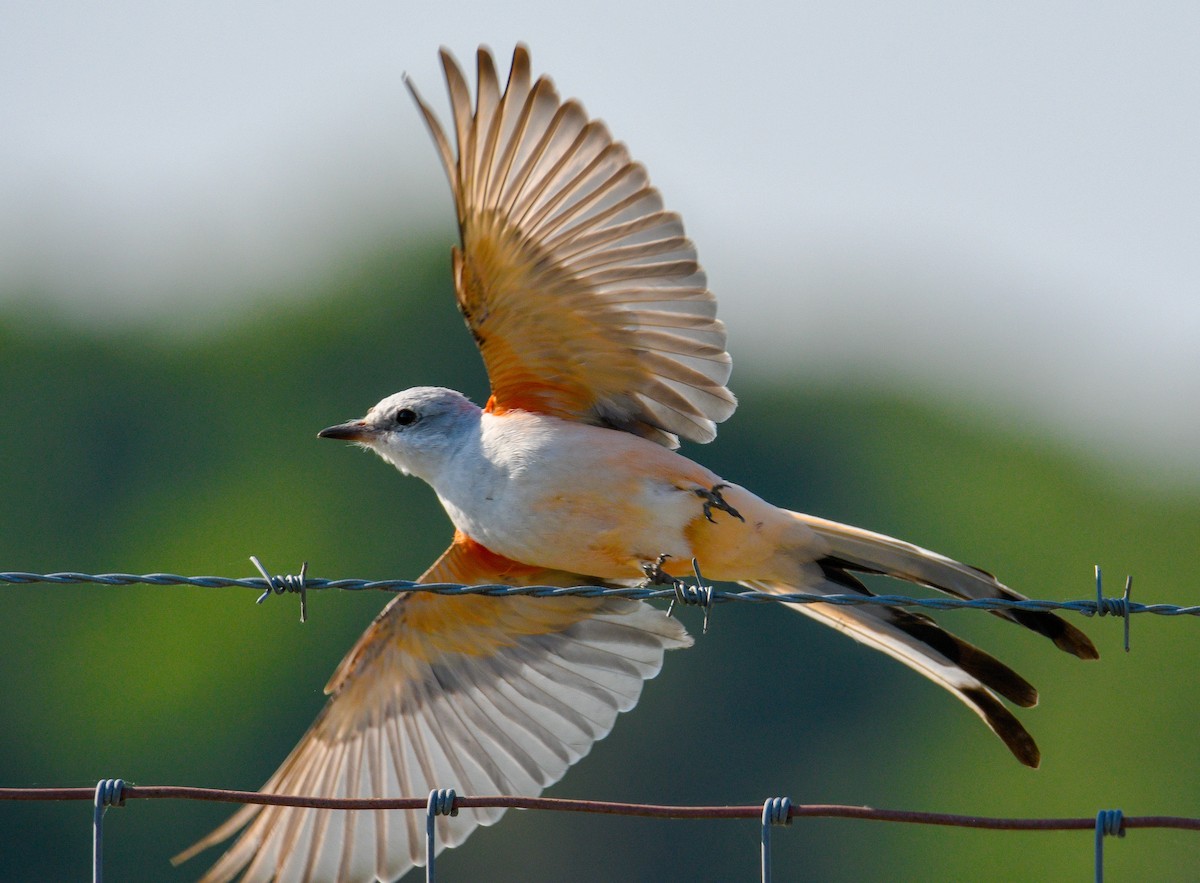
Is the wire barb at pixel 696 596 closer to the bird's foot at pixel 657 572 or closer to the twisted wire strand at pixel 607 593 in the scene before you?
the twisted wire strand at pixel 607 593

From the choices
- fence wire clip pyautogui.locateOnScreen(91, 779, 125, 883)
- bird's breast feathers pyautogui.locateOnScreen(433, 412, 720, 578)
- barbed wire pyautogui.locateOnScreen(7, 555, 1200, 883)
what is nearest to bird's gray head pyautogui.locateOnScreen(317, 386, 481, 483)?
bird's breast feathers pyautogui.locateOnScreen(433, 412, 720, 578)

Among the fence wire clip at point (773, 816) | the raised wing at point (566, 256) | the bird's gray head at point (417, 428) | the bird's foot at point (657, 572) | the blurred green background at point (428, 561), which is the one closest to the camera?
the fence wire clip at point (773, 816)

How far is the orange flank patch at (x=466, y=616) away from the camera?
20.7 feet

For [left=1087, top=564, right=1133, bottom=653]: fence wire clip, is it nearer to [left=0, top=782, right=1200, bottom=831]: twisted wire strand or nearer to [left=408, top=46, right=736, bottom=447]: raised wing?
[left=0, top=782, right=1200, bottom=831]: twisted wire strand

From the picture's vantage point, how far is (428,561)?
132 ft

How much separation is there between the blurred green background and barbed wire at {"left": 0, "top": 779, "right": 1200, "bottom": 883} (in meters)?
26.7

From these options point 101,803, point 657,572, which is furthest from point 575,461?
point 101,803

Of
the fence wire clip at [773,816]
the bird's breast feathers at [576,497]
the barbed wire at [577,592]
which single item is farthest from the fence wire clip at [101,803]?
the bird's breast feathers at [576,497]

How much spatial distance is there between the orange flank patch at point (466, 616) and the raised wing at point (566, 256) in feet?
2.56

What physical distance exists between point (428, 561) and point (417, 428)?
113 ft

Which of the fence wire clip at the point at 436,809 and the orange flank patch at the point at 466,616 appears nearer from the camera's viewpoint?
the fence wire clip at the point at 436,809

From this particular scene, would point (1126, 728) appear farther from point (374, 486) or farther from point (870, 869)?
point (374, 486)

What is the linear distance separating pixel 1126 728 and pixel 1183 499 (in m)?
10.4

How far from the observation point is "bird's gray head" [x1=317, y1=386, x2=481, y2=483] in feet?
20.1
